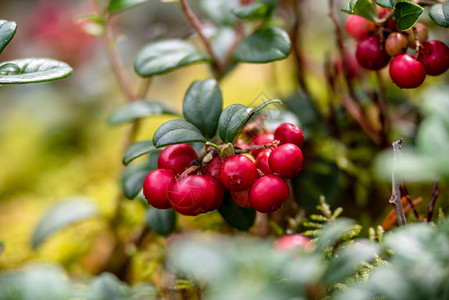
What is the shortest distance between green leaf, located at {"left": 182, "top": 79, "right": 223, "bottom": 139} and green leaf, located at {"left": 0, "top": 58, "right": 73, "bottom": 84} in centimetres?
25

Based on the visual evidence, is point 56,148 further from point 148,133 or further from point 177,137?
point 177,137

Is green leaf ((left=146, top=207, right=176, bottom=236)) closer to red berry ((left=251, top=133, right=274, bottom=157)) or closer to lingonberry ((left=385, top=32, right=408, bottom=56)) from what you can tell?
red berry ((left=251, top=133, right=274, bottom=157))

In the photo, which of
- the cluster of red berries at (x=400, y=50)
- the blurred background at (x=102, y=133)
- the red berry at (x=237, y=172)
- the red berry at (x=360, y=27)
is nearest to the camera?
the red berry at (x=237, y=172)

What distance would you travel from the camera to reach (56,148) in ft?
7.07

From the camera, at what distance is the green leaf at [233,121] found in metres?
0.72

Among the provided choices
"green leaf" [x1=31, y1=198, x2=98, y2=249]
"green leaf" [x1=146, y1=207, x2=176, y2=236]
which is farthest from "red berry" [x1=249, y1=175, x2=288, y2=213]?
"green leaf" [x1=31, y1=198, x2=98, y2=249]

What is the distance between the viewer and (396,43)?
2.75ft

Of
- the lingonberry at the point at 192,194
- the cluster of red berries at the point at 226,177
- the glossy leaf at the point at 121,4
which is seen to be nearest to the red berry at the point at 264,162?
the cluster of red berries at the point at 226,177

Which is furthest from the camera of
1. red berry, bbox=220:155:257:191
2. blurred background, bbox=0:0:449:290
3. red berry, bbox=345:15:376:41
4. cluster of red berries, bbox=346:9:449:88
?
blurred background, bbox=0:0:449:290

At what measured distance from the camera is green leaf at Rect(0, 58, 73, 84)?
74 cm

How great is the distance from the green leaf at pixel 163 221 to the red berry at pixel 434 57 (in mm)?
648

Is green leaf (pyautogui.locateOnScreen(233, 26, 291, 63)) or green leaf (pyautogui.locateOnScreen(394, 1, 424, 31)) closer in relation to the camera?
green leaf (pyautogui.locateOnScreen(394, 1, 424, 31))

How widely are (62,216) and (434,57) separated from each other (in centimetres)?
119

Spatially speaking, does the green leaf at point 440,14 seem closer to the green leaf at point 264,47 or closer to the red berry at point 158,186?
the green leaf at point 264,47
